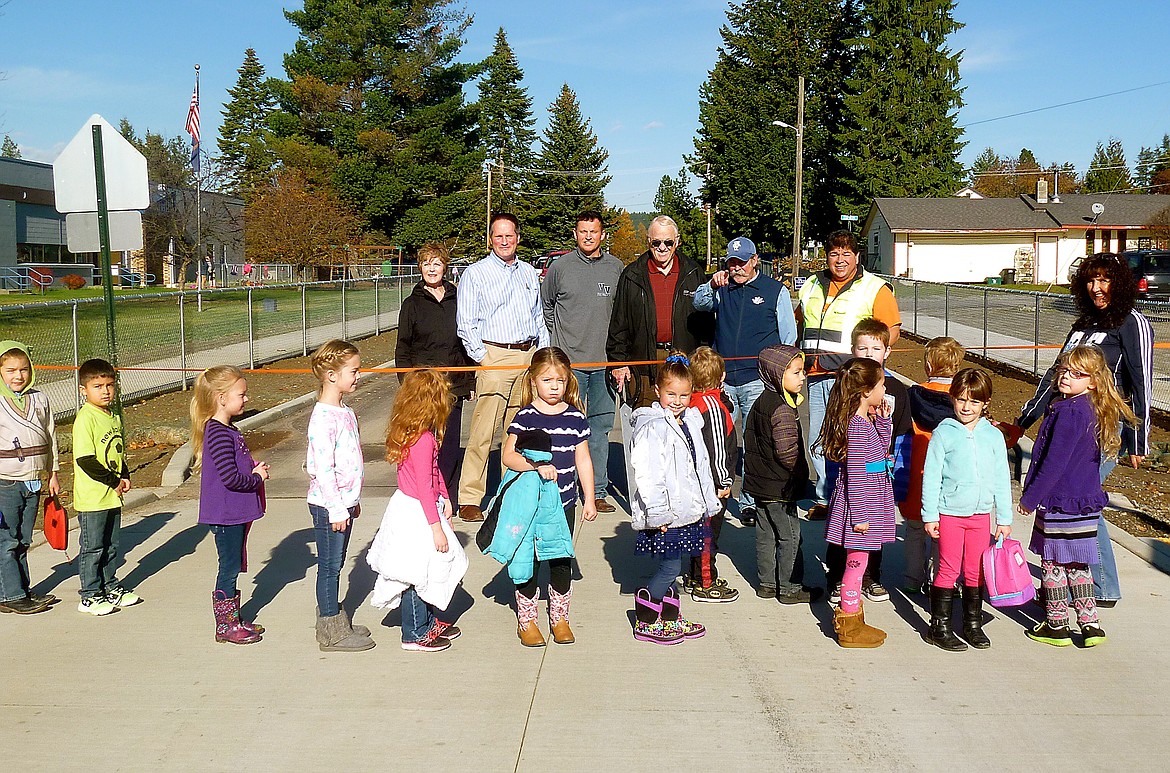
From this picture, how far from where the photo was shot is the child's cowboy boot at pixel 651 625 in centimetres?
525

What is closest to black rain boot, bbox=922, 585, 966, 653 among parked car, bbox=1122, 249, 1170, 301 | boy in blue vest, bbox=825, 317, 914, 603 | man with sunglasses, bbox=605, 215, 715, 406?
boy in blue vest, bbox=825, 317, 914, 603

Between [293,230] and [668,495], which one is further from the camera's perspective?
[293,230]

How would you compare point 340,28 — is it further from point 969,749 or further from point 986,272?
point 969,749

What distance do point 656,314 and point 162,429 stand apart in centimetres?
602

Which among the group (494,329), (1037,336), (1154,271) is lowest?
(1037,336)

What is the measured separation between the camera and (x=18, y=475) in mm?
5742

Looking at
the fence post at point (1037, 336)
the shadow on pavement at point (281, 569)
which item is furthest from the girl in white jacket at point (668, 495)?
the fence post at point (1037, 336)

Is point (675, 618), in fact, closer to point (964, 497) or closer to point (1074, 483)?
point (964, 497)

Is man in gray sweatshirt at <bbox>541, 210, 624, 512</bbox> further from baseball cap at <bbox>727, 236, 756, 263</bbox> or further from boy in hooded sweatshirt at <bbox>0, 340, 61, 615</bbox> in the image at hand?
boy in hooded sweatshirt at <bbox>0, 340, 61, 615</bbox>

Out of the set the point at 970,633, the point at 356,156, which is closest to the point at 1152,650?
the point at 970,633

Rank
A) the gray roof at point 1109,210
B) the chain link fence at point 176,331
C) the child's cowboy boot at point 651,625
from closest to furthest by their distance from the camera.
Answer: the child's cowboy boot at point 651,625, the chain link fence at point 176,331, the gray roof at point 1109,210

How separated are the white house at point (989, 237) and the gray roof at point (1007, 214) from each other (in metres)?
0.05

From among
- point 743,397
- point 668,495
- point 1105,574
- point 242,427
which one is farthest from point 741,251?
point 242,427

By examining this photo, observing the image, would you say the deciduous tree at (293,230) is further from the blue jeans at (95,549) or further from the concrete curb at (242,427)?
the blue jeans at (95,549)
